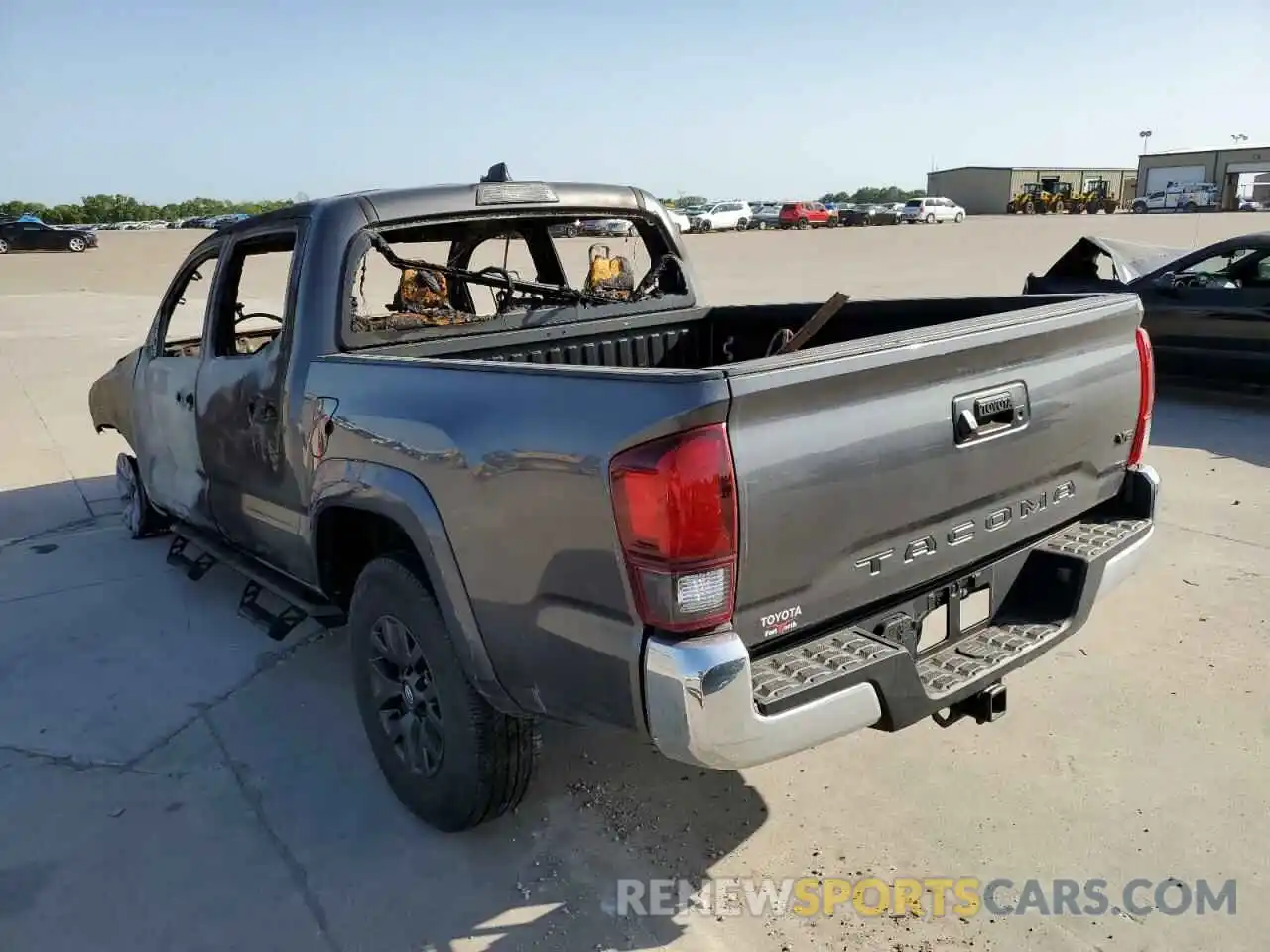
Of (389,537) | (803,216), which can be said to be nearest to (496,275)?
(389,537)

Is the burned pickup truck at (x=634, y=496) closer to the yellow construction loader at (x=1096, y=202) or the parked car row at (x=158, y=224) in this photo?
the parked car row at (x=158, y=224)

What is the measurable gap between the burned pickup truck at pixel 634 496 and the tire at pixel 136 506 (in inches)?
72.8

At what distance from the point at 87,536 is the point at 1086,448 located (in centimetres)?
579

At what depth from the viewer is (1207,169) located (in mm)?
71562

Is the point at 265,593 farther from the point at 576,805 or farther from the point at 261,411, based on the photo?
the point at 576,805

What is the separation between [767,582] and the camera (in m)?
2.38

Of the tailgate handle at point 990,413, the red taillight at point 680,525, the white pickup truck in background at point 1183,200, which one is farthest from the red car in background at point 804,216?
the red taillight at point 680,525

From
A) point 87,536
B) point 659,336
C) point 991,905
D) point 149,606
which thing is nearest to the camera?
point 991,905

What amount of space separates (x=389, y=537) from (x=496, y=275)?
4.66ft

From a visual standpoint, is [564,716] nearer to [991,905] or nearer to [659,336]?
[991,905]

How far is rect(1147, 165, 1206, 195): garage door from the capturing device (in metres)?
72.0

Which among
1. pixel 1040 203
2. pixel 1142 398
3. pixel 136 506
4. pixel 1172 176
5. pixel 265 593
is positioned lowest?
pixel 265 593

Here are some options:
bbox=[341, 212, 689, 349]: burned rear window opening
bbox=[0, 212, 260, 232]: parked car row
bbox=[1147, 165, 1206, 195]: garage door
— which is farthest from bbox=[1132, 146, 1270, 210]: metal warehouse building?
bbox=[341, 212, 689, 349]: burned rear window opening

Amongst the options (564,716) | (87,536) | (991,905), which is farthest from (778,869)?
(87,536)
